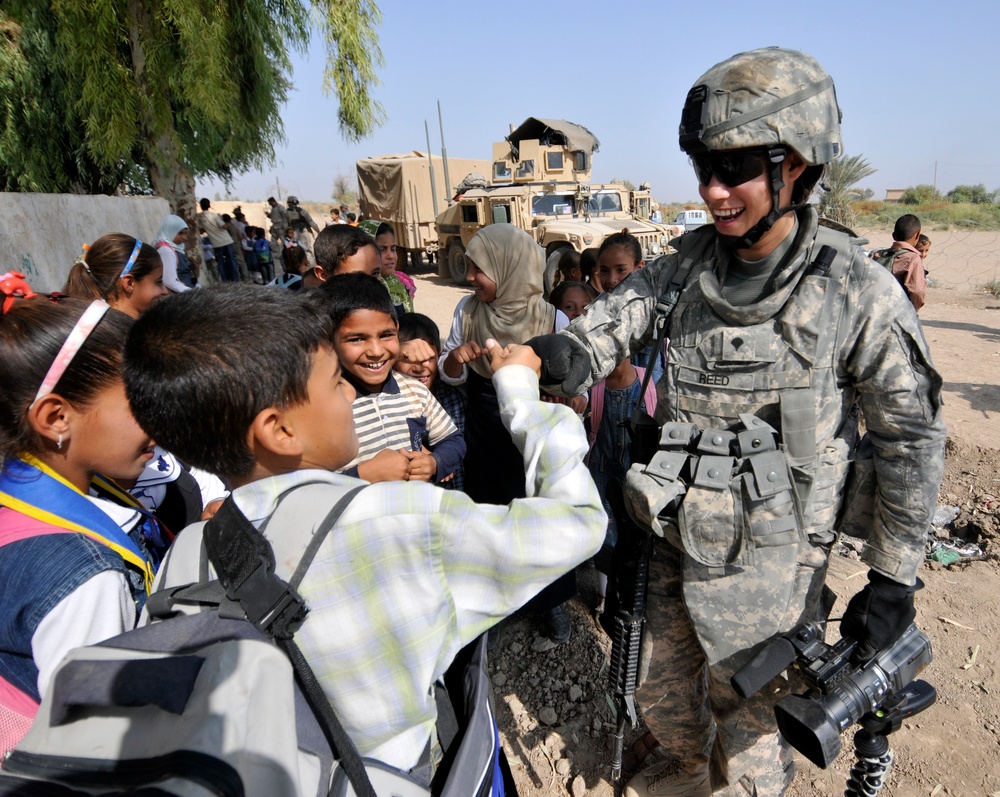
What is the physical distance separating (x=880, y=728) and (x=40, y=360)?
2.13 m

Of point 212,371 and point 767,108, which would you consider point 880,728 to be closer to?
point 767,108

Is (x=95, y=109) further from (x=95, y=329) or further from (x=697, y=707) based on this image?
(x=697, y=707)

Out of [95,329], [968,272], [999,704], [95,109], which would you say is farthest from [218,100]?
[968,272]

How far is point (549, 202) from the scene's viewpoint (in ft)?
41.9

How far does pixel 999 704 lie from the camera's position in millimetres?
2299

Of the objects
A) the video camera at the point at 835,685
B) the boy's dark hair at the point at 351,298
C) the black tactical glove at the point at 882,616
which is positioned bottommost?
the video camera at the point at 835,685

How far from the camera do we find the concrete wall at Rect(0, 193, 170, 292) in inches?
208

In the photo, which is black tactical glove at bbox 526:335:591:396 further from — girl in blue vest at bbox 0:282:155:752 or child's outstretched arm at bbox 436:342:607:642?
girl in blue vest at bbox 0:282:155:752

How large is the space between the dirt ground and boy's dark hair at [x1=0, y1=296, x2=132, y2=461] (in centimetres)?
194

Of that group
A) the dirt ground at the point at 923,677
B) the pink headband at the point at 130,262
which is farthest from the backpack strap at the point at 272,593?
the pink headband at the point at 130,262

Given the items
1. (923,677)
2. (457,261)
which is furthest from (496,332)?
(457,261)

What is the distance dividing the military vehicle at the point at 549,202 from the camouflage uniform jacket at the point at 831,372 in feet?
31.4

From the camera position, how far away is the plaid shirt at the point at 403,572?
0.83 metres

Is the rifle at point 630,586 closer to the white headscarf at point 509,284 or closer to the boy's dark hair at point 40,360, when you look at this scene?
the white headscarf at point 509,284
